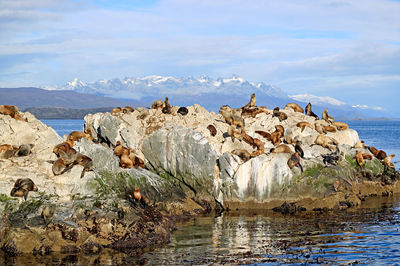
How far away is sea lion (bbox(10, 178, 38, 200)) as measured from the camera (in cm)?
1881

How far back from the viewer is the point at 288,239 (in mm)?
18281

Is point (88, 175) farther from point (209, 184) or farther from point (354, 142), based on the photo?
point (354, 142)

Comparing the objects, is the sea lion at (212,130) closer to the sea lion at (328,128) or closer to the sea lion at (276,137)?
the sea lion at (276,137)

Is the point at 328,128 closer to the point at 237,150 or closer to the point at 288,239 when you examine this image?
the point at 237,150


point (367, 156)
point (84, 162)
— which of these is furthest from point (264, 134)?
point (84, 162)

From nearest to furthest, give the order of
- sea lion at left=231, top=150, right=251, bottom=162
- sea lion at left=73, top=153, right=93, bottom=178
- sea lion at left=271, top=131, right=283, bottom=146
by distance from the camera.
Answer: sea lion at left=73, top=153, right=93, bottom=178
sea lion at left=231, top=150, right=251, bottom=162
sea lion at left=271, top=131, right=283, bottom=146

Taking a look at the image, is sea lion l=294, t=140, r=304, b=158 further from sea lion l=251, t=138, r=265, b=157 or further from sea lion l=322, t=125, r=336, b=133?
sea lion l=322, t=125, r=336, b=133

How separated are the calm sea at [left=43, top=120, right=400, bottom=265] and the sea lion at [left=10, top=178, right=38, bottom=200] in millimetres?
5192

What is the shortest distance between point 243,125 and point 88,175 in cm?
1005

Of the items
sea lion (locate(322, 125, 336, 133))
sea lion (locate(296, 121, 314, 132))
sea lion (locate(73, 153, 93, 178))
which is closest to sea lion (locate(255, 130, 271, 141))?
sea lion (locate(296, 121, 314, 132))

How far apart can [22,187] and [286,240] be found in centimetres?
931

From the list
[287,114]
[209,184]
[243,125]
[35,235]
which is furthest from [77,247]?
[287,114]

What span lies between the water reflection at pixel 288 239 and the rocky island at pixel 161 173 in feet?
3.79

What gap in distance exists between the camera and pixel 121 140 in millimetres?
26484
